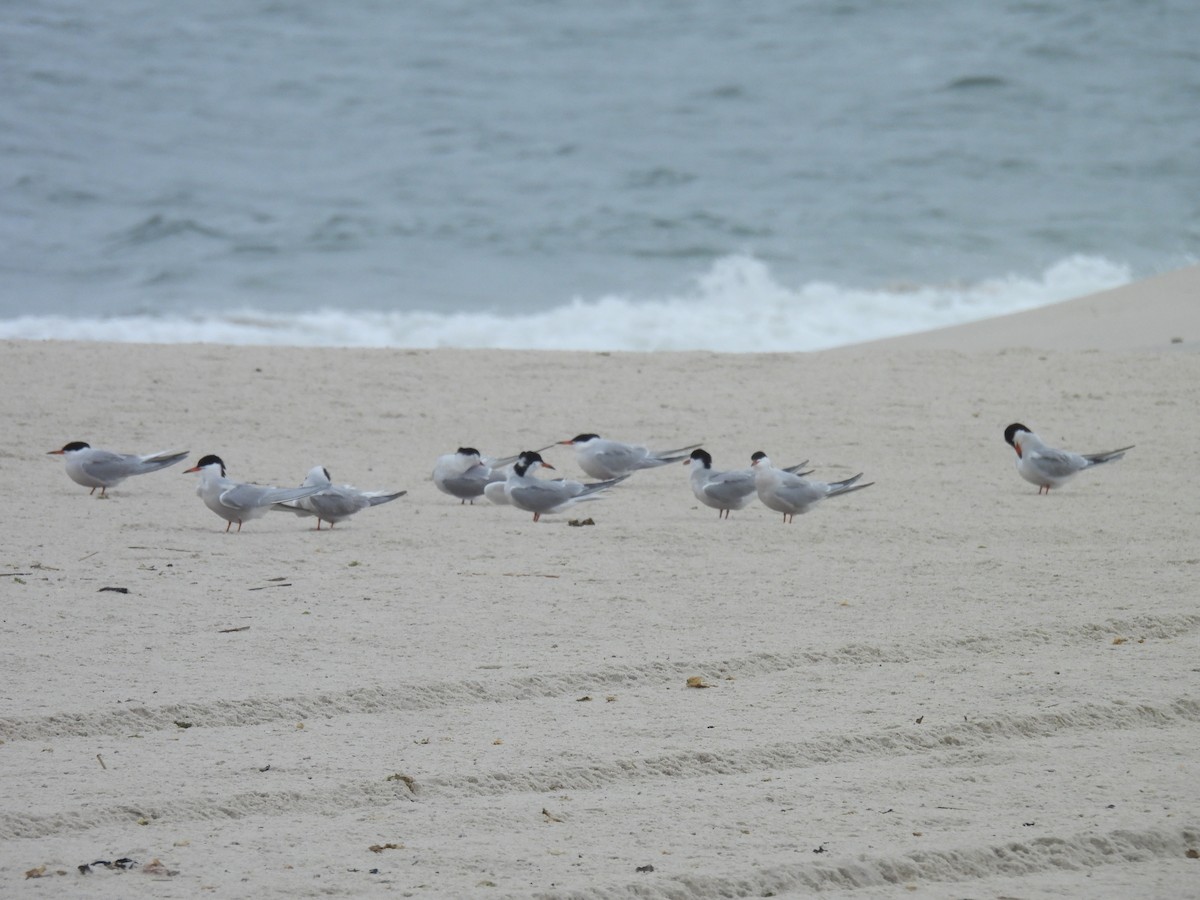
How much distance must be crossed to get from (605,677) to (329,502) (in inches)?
93.3

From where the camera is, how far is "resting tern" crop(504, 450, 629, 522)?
6586 millimetres

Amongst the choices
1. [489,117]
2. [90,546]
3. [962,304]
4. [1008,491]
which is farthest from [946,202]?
[90,546]

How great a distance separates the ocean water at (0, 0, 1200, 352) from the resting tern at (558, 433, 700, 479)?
6.14 metres

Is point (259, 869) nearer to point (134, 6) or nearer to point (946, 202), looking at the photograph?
point (946, 202)

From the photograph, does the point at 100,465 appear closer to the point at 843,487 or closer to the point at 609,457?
the point at 609,457

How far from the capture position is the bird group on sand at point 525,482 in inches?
242

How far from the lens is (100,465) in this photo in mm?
6613

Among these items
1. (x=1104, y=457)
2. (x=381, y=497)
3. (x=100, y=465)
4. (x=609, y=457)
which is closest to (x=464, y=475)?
(x=381, y=497)

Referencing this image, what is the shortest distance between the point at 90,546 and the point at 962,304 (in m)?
11.6

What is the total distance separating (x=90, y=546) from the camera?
18.6 ft

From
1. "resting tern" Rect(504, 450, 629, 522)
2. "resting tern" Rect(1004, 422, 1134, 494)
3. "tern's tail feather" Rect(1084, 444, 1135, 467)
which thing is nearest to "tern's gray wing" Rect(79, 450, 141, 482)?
"resting tern" Rect(504, 450, 629, 522)

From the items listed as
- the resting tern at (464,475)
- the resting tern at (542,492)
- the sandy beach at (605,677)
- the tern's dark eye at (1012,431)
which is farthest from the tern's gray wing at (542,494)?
the tern's dark eye at (1012,431)

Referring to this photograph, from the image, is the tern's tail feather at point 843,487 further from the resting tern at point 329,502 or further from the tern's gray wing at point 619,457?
the resting tern at point 329,502

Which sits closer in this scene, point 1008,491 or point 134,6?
point 1008,491
